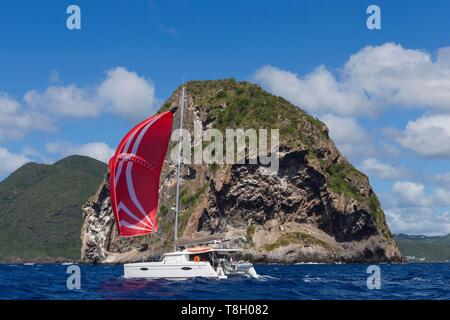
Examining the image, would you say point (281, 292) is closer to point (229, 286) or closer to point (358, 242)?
point (229, 286)

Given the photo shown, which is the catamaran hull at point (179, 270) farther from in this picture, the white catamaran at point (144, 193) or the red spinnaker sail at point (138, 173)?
the red spinnaker sail at point (138, 173)

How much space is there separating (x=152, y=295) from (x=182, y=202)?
9794 centimetres

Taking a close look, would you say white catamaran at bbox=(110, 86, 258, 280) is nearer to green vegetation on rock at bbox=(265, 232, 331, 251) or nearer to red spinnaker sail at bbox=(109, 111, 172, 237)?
red spinnaker sail at bbox=(109, 111, 172, 237)

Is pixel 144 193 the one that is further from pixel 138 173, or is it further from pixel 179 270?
pixel 179 270

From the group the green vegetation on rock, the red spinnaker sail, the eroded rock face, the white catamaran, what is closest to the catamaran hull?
the white catamaran

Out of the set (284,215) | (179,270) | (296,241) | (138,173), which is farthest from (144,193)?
(284,215)

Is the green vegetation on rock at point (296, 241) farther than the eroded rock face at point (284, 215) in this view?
No

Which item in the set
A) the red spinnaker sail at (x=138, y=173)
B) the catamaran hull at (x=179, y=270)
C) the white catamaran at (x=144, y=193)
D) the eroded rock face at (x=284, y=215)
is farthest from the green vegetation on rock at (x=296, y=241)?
the red spinnaker sail at (x=138, y=173)

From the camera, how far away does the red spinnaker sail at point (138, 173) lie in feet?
118

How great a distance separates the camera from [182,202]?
12544 cm

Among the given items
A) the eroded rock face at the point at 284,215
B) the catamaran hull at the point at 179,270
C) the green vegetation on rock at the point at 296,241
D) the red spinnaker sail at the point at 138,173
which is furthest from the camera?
the eroded rock face at the point at 284,215

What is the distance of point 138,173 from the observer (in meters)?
36.6

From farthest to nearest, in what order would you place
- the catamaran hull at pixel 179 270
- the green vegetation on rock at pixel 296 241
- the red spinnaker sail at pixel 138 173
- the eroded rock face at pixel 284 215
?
the eroded rock face at pixel 284 215 < the green vegetation on rock at pixel 296 241 < the catamaran hull at pixel 179 270 < the red spinnaker sail at pixel 138 173

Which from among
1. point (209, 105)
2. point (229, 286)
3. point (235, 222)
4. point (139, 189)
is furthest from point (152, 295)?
point (209, 105)
